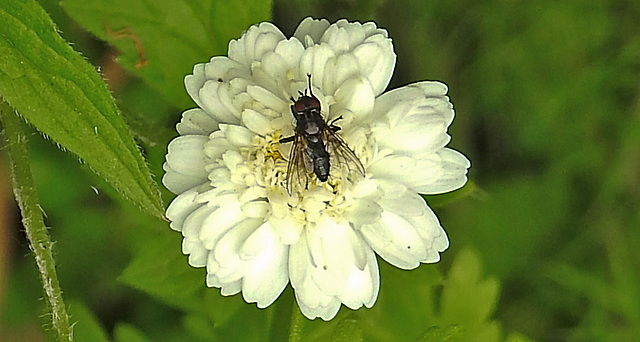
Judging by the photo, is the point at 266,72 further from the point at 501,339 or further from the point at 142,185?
the point at 501,339

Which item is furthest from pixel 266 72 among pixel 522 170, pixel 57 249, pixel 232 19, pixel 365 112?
pixel 522 170

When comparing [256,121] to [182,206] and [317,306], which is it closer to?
[182,206]

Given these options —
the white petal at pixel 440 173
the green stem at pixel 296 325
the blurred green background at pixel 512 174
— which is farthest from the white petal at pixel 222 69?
the blurred green background at pixel 512 174

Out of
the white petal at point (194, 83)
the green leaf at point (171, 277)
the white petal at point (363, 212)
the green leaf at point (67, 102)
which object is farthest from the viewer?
the green leaf at point (171, 277)

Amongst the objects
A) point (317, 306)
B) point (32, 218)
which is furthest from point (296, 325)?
point (32, 218)

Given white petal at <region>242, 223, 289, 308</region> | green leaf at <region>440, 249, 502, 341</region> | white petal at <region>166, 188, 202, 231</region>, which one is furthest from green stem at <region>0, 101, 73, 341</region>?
green leaf at <region>440, 249, 502, 341</region>

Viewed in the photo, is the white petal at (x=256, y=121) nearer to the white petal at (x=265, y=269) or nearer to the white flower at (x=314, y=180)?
the white flower at (x=314, y=180)
